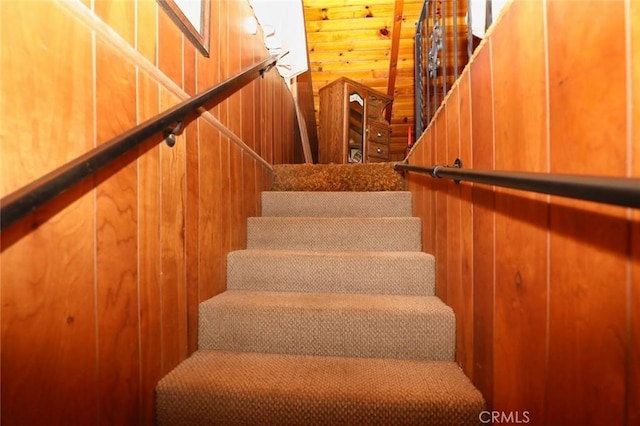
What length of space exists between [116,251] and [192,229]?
353 millimetres

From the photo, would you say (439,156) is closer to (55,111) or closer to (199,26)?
(199,26)

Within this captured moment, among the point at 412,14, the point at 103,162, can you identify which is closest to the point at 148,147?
the point at 103,162

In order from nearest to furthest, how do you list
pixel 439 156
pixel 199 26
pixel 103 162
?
pixel 103 162, pixel 199 26, pixel 439 156

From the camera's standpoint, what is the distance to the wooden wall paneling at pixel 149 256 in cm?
80

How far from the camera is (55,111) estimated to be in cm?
55

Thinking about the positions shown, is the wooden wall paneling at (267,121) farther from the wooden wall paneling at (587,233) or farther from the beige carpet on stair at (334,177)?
the wooden wall paneling at (587,233)

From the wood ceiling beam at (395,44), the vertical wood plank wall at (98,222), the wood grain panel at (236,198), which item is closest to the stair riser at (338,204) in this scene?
the wood grain panel at (236,198)

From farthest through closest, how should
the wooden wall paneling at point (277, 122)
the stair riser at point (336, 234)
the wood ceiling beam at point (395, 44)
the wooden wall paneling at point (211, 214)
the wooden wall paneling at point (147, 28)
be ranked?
the wood ceiling beam at point (395, 44), the wooden wall paneling at point (277, 122), the stair riser at point (336, 234), the wooden wall paneling at point (211, 214), the wooden wall paneling at point (147, 28)

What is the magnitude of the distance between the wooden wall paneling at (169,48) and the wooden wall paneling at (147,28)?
0.02 metres

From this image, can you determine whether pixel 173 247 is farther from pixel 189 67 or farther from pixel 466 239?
pixel 466 239

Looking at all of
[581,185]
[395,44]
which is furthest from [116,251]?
[395,44]

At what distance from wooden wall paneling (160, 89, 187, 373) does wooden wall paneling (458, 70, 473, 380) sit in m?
0.92

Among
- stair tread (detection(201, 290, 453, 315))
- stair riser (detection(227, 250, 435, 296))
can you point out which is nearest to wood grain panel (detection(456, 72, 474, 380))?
stair tread (detection(201, 290, 453, 315))

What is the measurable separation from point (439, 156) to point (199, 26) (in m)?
1.08
